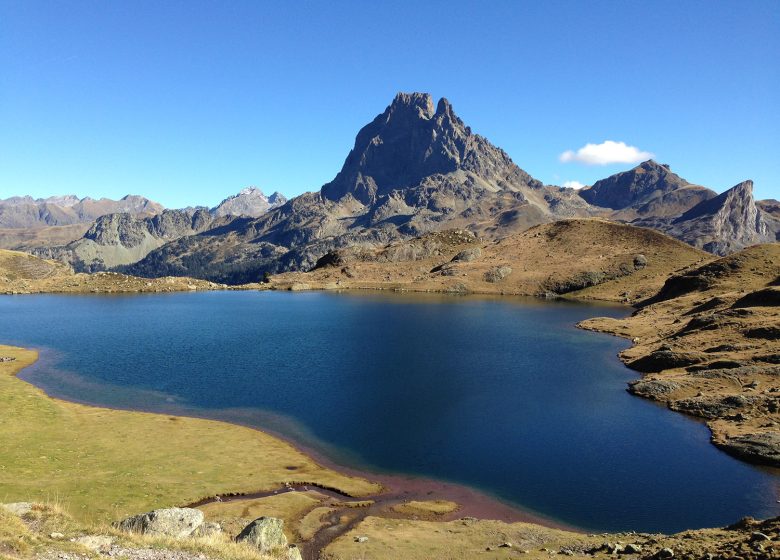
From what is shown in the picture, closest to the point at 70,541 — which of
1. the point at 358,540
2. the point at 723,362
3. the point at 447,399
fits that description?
the point at 358,540

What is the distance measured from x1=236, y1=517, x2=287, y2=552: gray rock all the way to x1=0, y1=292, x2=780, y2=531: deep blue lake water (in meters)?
18.9

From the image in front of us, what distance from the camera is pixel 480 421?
190ft

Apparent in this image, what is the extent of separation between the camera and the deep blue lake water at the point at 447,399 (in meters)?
42.0

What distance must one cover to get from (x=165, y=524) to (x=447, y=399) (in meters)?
43.7

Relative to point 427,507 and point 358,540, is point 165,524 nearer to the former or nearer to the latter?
point 358,540

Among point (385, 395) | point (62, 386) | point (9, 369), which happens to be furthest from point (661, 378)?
point (9, 369)

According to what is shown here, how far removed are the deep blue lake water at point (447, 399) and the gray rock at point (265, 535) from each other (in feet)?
61.8

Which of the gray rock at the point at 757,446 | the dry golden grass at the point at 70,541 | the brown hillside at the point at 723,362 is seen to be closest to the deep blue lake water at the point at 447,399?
the gray rock at the point at 757,446

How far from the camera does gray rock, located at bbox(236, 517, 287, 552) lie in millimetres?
27141

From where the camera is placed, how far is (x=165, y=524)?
2769 centimetres

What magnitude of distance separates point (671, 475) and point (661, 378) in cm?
3245

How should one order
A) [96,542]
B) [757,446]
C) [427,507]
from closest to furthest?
1. [96,542]
2. [427,507]
3. [757,446]

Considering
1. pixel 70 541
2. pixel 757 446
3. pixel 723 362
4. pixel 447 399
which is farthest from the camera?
pixel 723 362

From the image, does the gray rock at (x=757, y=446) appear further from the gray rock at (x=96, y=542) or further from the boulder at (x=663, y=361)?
the gray rock at (x=96, y=542)
